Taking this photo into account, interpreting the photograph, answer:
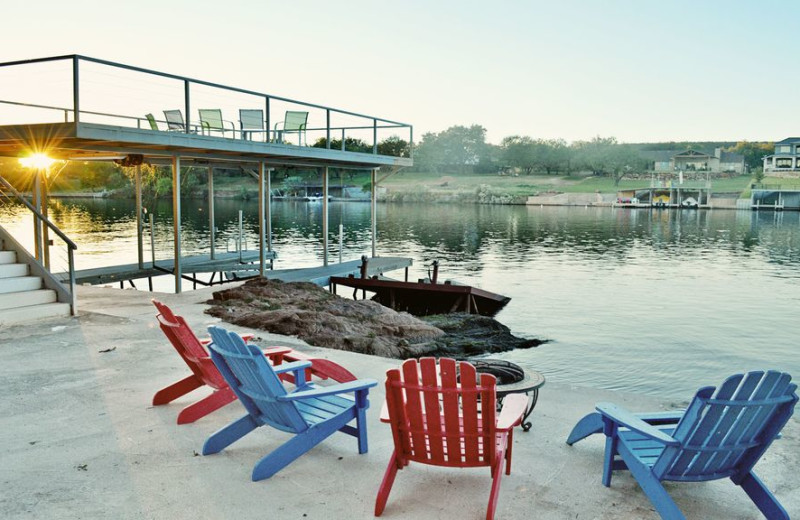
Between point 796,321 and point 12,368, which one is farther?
point 796,321

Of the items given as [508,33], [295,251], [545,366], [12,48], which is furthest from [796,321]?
[12,48]

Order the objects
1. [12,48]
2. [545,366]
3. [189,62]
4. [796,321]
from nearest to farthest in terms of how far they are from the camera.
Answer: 1. [545,366]
2. [796,321]
3. [12,48]
4. [189,62]

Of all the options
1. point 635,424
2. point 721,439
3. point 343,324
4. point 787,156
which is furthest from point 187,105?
point 787,156

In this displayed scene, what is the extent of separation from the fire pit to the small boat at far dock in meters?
11.8

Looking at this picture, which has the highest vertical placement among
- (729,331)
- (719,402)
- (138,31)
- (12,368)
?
(138,31)

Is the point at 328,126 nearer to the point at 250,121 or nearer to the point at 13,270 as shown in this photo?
the point at 250,121

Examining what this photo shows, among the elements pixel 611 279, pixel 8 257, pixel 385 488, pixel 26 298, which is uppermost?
pixel 8 257

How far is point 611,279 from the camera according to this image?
29.9 metres

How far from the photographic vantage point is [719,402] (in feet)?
11.7

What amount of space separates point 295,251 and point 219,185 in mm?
80861

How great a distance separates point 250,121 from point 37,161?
15.5 feet

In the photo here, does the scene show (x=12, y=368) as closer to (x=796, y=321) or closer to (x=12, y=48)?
(x=796, y=321)

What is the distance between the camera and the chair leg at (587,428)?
472 centimetres

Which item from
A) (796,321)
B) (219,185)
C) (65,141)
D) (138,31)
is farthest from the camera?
(219,185)
